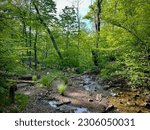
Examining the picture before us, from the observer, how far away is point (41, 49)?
57.4 ft

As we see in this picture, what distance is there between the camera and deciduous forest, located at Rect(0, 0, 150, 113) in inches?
249

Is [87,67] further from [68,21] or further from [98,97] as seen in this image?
[98,97]

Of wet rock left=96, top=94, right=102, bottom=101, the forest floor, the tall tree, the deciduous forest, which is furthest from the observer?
the tall tree

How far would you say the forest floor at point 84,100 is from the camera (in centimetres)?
748

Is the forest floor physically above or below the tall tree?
below

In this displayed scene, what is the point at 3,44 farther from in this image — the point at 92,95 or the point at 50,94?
the point at 92,95

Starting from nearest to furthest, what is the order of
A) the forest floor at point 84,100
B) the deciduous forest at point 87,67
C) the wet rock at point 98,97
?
the deciduous forest at point 87,67
the forest floor at point 84,100
the wet rock at point 98,97

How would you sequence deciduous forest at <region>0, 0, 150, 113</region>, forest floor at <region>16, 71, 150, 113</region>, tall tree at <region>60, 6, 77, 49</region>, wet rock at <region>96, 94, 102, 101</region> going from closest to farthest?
deciduous forest at <region>0, 0, 150, 113</region>, forest floor at <region>16, 71, 150, 113</region>, wet rock at <region>96, 94, 102, 101</region>, tall tree at <region>60, 6, 77, 49</region>

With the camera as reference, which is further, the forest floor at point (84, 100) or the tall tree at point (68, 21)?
the tall tree at point (68, 21)

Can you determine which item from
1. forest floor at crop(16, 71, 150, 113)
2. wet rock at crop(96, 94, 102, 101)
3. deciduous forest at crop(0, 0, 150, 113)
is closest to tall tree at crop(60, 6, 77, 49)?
deciduous forest at crop(0, 0, 150, 113)

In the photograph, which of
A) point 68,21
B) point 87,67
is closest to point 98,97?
point 87,67

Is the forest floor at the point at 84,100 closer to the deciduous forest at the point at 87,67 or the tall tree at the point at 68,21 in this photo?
the deciduous forest at the point at 87,67

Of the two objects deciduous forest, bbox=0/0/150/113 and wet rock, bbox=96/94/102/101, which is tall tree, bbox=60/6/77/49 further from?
wet rock, bbox=96/94/102/101

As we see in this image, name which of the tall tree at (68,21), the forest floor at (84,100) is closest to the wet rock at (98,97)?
the forest floor at (84,100)
